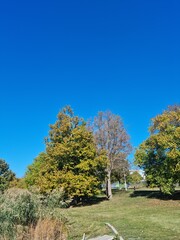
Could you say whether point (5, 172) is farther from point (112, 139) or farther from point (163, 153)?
point (163, 153)

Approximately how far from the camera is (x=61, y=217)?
991cm

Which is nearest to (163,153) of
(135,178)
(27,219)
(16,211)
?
(135,178)

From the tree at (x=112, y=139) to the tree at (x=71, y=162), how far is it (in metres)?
3.99

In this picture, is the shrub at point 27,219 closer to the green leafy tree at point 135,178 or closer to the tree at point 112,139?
the tree at point 112,139

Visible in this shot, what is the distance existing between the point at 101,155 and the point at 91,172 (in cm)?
210

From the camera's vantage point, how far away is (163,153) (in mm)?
26016

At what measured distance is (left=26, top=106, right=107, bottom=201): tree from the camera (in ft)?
83.3

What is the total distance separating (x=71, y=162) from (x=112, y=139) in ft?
25.0

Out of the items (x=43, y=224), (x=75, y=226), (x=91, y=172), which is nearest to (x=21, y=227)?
(x=43, y=224)

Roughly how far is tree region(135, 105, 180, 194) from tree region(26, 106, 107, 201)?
435 centimetres

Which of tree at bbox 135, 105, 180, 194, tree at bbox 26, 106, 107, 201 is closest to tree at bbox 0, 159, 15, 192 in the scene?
tree at bbox 26, 106, 107, 201

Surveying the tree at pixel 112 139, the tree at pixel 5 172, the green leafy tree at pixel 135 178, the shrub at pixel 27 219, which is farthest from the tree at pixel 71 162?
A: the tree at pixel 5 172

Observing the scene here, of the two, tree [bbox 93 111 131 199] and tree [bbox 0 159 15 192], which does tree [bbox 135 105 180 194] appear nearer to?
tree [bbox 93 111 131 199]

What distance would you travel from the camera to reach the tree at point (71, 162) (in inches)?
1000
